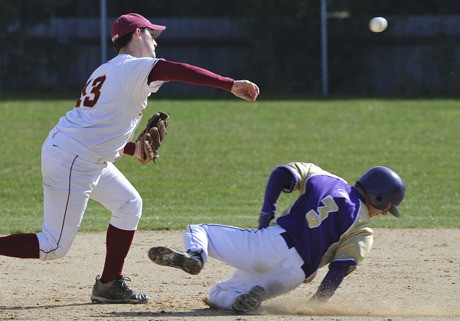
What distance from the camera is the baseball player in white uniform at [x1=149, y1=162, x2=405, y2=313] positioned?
5.12 meters

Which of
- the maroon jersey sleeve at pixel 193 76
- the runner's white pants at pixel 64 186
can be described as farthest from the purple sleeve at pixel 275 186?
the runner's white pants at pixel 64 186

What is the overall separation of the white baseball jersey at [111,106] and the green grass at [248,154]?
3361mm

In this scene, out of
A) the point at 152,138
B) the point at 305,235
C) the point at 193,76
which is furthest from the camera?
the point at 152,138

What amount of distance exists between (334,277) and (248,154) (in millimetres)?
8765

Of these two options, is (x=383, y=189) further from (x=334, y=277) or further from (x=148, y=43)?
(x=148, y=43)

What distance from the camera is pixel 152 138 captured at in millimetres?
5832

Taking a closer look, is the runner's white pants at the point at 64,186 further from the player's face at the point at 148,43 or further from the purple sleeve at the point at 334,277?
the purple sleeve at the point at 334,277

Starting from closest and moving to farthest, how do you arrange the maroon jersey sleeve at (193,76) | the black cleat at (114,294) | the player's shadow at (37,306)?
the maroon jersey sleeve at (193,76) < the player's shadow at (37,306) < the black cleat at (114,294)

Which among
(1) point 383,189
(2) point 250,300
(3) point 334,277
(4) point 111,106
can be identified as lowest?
(2) point 250,300

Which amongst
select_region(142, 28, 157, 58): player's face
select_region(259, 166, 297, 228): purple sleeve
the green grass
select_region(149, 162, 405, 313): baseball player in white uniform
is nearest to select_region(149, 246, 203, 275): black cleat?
select_region(149, 162, 405, 313): baseball player in white uniform

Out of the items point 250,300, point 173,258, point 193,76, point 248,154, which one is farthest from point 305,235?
point 248,154

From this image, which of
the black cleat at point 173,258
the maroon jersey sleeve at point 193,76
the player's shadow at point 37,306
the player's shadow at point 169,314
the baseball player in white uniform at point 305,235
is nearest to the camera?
the black cleat at point 173,258

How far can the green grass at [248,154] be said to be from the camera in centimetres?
989

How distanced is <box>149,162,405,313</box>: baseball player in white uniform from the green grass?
11.9 ft
